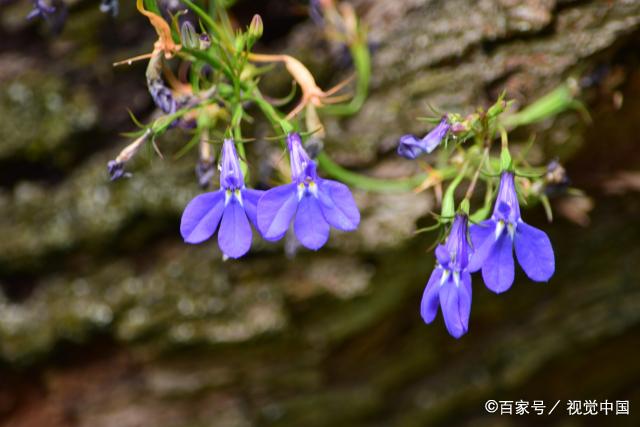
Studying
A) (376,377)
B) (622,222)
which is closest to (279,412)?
(376,377)

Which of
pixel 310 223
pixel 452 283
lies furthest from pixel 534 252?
pixel 310 223

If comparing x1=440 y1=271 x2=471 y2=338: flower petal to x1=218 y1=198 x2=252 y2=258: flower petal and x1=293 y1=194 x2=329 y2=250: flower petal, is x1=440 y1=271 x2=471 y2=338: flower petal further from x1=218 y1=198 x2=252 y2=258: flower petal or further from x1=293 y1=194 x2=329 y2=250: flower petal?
x1=218 y1=198 x2=252 y2=258: flower petal

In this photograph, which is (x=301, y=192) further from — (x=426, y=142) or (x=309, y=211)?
(x=426, y=142)

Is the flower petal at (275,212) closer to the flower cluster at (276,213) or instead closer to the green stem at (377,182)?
the flower cluster at (276,213)

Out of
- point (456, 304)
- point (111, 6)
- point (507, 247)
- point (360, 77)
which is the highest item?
point (360, 77)

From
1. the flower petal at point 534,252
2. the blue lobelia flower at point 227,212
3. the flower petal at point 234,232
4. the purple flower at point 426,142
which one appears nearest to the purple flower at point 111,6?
the blue lobelia flower at point 227,212

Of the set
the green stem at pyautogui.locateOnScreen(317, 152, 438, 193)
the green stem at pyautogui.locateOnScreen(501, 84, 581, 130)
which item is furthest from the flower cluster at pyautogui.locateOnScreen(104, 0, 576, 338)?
the green stem at pyautogui.locateOnScreen(317, 152, 438, 193)

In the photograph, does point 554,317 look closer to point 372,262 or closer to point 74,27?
point 372,262
